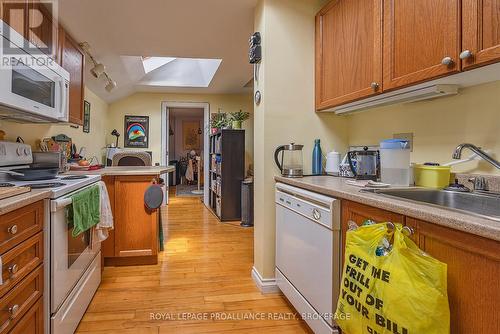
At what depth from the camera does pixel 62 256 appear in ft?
4.83

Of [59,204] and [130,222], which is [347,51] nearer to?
[59,204]

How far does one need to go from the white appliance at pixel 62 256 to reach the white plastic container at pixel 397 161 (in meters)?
1.67

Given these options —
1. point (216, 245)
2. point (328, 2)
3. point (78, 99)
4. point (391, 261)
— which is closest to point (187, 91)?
point (78, 99)

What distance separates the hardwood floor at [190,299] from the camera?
1738 mm

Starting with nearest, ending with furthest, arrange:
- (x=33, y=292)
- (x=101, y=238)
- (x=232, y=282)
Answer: (x=33, y=292) → (x=101, y=238) → (x=232, y=282)

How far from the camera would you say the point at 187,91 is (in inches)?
211

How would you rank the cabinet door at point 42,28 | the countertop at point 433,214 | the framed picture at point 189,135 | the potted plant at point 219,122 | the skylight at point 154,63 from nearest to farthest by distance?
the countertop at point 433,214
the cabinet door at point 42,28
the skylight at point 154,63
the potted plant at point 219,122
the framed picture at point 189,135

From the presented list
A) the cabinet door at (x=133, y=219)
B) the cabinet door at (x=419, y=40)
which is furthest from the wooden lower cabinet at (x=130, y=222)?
the cabinet door at (x=419, y=40)

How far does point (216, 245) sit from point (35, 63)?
234cm

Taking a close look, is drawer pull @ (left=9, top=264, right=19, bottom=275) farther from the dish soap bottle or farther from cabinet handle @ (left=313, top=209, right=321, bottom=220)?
the dish soap bottle

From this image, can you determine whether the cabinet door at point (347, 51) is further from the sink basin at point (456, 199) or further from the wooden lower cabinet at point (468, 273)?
the wooden lower cabinet at point (468, 273)

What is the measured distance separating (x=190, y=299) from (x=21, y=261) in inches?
46.6

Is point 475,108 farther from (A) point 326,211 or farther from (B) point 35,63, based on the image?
(B) point 35,63

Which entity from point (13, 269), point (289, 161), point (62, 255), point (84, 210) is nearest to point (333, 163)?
point (289, 161)
